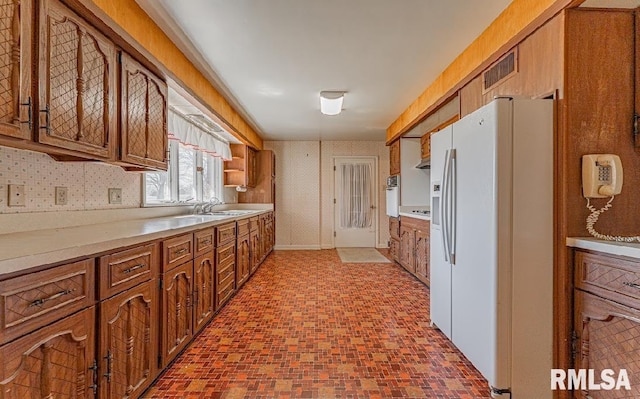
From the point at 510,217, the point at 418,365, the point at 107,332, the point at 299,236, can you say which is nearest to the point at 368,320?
the point at 418,365

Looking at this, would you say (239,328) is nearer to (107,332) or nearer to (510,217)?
(107,332)

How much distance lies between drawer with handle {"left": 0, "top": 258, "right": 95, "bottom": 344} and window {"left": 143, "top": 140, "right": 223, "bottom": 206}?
72.0 inches

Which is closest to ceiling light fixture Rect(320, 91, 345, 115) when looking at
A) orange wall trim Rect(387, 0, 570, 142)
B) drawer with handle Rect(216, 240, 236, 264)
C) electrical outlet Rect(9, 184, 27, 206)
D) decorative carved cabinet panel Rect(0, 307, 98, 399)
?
orange wall trim Rect(387, 0, 570, 142)

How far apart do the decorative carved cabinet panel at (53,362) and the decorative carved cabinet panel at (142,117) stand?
1.11 metres

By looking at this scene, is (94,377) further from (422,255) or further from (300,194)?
(300,194)

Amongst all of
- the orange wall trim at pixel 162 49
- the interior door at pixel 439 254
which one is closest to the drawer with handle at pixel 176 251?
the orange wall trim at pixel 162 49

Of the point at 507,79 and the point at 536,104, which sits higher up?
the point at 507,79

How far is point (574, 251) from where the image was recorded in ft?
5.75

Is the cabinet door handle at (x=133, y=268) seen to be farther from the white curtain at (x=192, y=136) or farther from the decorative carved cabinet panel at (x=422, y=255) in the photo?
the decorative carved cabinet panel at (x=422, y=255)

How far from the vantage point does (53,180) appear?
1.95m

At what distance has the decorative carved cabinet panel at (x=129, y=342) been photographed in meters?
1.44

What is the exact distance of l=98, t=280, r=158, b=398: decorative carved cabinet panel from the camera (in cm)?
144

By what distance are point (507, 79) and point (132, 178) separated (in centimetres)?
297

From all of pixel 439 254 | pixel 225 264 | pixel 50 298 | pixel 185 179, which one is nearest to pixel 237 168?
pixel 185 179
